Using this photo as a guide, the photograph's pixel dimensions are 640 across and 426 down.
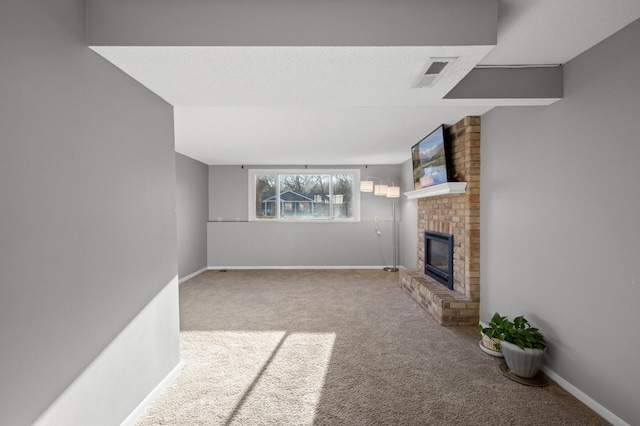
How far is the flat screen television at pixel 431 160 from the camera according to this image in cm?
364

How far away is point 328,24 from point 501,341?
2.58 m

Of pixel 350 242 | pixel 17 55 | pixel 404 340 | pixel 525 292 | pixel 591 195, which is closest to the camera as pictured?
pixel 17 55

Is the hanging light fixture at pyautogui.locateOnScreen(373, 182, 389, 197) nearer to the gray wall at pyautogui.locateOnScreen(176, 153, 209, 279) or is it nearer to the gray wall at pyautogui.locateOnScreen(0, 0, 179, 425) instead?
the gray wall at pyautogui.locateOnScreen(176, 153, 209, 279)

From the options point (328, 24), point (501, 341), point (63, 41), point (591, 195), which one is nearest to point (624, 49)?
point (591, 195)

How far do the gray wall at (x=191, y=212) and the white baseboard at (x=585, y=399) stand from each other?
5299 millimetres

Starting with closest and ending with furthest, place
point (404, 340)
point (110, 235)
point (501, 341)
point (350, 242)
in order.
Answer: point (110, 235) → point (501, 341) → point (404, 340) → point (350, 242)

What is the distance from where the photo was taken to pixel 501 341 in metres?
2.37

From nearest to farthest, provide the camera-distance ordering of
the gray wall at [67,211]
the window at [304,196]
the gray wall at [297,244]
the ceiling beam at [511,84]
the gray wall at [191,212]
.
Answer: the gray wall at [67,211] < the ceiling beam at [511,84] < the gray wall at [191,212] < the gray wall at [297,244] < the window at [304,196]

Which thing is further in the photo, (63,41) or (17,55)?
(63,41)

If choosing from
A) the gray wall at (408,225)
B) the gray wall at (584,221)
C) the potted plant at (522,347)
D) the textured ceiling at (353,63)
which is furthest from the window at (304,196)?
the potted plant at (522,347)

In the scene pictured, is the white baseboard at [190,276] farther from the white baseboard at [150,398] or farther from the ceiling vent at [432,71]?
the ceiling vent at [432,71]

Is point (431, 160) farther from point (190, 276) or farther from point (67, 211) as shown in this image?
point (190, 276)

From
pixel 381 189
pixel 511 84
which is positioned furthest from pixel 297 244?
pixel 511 84

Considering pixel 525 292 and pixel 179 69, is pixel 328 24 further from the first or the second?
pixel 525 292
